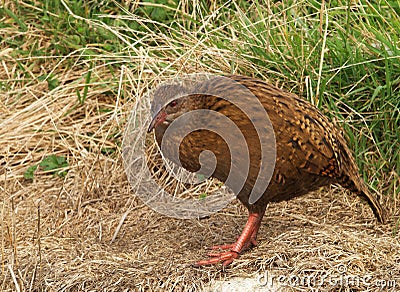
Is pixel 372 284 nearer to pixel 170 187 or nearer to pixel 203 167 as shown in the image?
pixel 203 167

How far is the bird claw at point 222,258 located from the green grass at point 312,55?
105 cm

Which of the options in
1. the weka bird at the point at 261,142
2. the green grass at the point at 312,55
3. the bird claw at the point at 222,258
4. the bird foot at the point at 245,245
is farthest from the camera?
the green grass at the point at 312,55

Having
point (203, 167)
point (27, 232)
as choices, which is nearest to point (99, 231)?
point (27, 232)

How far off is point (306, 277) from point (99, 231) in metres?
1.31

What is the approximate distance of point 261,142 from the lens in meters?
3.23

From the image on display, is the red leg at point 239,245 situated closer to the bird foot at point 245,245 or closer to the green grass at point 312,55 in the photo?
the bird foot at point 245,245

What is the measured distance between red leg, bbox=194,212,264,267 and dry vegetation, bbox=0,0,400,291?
0.04m

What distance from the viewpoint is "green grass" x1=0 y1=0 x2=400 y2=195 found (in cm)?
406

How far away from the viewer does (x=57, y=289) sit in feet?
10.9

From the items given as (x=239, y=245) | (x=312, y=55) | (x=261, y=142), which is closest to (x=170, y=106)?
(x=261, y=142)

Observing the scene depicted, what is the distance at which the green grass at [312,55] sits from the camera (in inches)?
160

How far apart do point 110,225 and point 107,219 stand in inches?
3.1

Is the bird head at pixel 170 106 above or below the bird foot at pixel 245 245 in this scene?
above

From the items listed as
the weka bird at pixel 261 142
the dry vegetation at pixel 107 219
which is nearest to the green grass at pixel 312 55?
the dry vegetation at pixel 107 219
